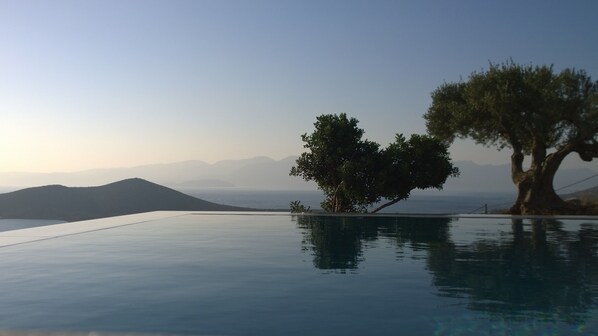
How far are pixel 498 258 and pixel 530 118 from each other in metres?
15.0

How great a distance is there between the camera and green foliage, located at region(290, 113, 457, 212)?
989 inches

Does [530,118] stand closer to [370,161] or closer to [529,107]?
[529,107]

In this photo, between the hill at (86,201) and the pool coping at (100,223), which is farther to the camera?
the hill at (86,201)

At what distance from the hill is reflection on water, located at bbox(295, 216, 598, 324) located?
75476 mm

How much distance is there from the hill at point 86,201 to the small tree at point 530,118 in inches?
2677

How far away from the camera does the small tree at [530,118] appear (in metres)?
24.0

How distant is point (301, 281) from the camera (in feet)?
29.0

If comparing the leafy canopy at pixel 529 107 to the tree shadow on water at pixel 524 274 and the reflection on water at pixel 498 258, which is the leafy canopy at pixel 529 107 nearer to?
the reflection on water at pixel 498 258

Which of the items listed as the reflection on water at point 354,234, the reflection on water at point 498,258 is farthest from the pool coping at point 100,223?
the reflection on water at point 498,258

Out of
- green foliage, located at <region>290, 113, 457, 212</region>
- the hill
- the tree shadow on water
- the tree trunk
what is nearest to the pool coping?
green foliage, located at <region>290, 113, 457, 212</region>

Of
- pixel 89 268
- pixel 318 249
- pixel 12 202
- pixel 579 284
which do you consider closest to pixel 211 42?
pixel 318 249

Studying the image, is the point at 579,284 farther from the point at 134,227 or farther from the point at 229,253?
the point at 134,227

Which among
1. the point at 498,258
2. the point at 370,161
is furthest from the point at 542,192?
the point at 498,258

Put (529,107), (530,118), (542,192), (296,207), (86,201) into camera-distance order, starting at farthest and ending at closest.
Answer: (86,201) < (296,207) < (542,192) < (530,118) < (529,107)
